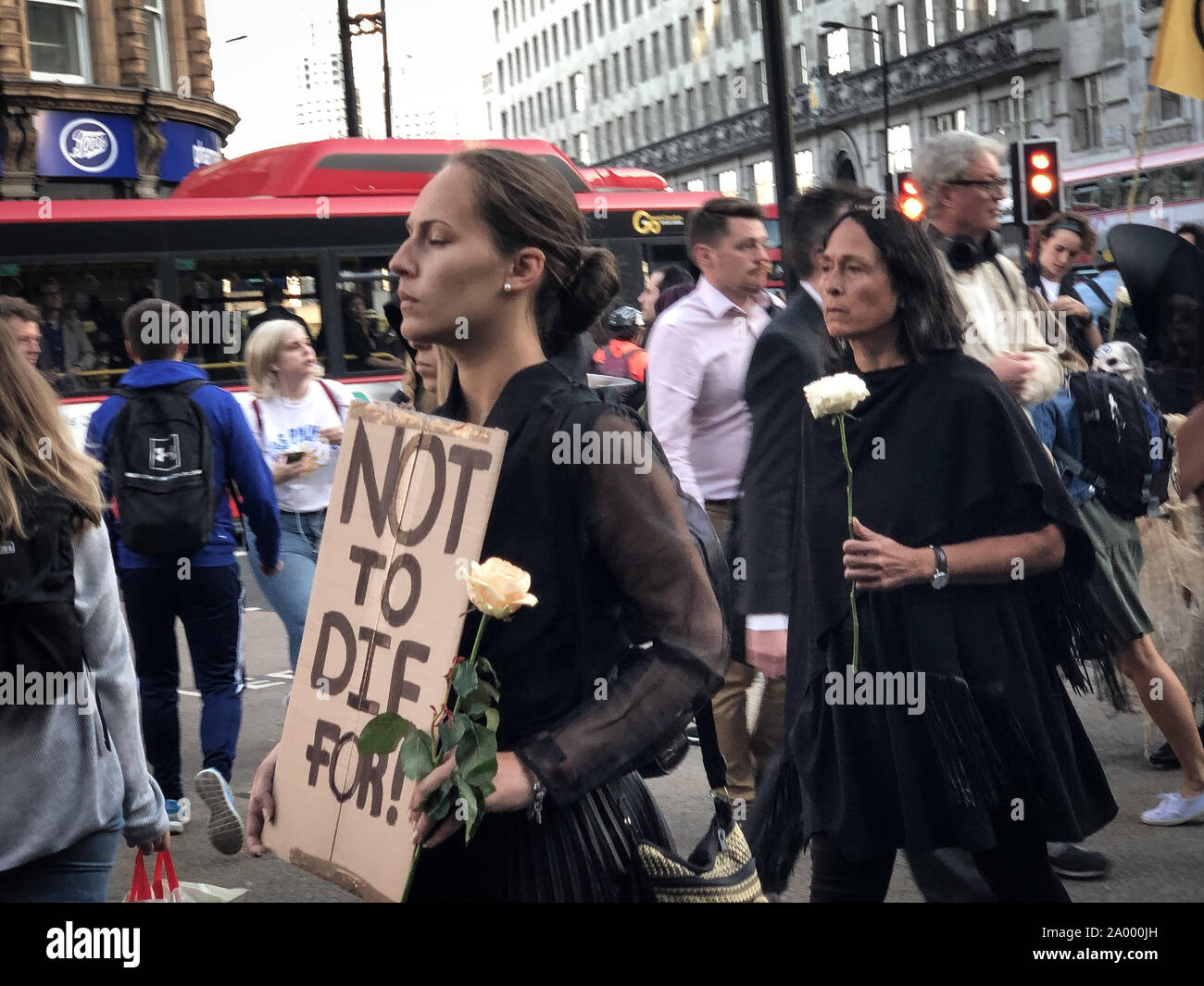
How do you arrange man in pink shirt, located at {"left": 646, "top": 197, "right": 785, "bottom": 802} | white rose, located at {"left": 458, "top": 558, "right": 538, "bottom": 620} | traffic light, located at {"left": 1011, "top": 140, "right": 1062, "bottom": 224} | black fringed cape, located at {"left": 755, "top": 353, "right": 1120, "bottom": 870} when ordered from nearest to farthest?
1. white rose, located at {"left": 458, "top": 558, "right": 538, "bottom": 620}
2. black fringed cape, located at {"left": 755, "top": 353, "right": 1120, "bottom": 870}
3. man in pink shirt, located at {"left": 646, "top": 197, "right": 785, "bottom": 802}
4. traffic light, located at {"left": 1011, "top": 140, "right": 1062, "bottom": 224}

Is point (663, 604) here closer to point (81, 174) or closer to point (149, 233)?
point (149, 233)

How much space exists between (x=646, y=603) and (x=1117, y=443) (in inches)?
157

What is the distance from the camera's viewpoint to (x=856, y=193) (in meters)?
4.38

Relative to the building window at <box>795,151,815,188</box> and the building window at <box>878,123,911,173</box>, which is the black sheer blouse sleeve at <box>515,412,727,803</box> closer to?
the building window at <box>878,123,911,173</box>

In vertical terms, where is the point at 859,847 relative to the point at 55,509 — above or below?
below

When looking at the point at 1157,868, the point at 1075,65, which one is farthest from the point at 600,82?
the point at 1157,868

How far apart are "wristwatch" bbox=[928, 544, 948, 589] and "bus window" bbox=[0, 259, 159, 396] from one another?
45.1 feet

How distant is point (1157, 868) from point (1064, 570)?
78.5 inches

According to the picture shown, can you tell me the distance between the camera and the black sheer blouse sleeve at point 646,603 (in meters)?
2.16

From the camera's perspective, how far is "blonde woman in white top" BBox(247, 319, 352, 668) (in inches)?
265

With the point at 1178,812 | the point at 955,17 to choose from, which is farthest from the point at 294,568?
the point at 955,17

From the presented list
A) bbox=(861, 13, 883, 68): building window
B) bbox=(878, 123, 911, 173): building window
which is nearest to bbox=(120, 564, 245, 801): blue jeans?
bbox=(878, 123, 911, 173): building window

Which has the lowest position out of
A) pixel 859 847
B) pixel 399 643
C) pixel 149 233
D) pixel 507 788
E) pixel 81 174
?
pixel 859 847

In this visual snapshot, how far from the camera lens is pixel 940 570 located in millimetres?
3297
